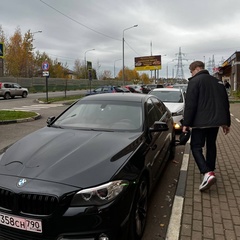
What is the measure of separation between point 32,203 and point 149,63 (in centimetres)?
6240

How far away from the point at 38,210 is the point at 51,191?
0.20 metres

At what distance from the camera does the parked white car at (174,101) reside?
8821 mm

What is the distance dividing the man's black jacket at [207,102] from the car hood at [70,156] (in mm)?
1150

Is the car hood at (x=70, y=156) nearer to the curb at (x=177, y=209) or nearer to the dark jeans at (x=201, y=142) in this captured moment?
the curb at (x=177, y=209)

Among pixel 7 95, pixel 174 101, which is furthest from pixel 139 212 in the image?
pixel 7 95

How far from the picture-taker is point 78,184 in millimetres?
2486

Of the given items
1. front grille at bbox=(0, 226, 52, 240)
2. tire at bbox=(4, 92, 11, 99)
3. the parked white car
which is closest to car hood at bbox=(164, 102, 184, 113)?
the parked white car

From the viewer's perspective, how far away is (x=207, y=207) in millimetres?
3889

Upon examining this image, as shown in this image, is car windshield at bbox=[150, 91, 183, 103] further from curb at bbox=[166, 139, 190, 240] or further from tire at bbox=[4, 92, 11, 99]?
tire at bbox=[4, 92, 11, 99]

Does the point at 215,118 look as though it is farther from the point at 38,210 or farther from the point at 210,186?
the point at 38,210

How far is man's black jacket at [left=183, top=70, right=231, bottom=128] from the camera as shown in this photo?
166 inches

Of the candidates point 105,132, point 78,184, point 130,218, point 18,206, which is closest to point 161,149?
point 105,132

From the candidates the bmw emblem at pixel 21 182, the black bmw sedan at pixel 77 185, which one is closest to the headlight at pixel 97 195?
the black bmw sedan at pixel 77 185

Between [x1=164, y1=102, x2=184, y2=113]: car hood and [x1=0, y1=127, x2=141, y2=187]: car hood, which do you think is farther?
[x1=164, y1=102, x2=184, y2=113]: car hood
